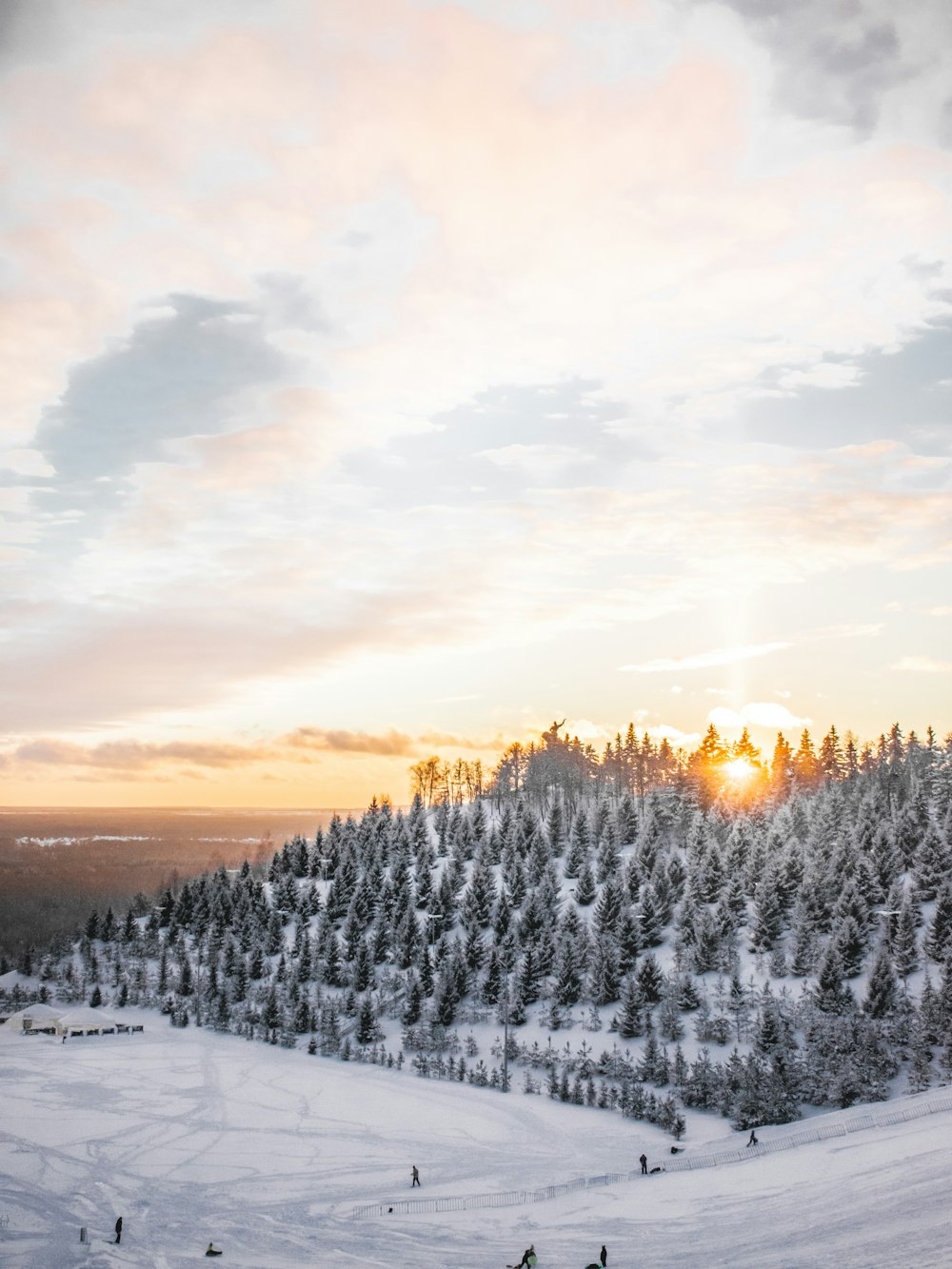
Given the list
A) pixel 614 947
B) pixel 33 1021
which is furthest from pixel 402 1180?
pixel 33 1021

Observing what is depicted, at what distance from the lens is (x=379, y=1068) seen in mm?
73500

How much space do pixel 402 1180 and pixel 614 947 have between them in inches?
1527

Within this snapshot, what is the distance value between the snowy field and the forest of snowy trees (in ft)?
20.9

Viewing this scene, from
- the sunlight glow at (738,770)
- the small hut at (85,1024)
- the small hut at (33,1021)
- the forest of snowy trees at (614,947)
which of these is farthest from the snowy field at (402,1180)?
the sunlight glow at (738,770)

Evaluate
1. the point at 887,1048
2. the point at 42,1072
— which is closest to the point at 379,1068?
the point at 42,1072

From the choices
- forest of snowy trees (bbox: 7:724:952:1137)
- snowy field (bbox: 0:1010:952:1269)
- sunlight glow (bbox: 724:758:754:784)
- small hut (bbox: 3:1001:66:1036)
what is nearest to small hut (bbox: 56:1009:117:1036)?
small hut (bbox: 3:1001:66:1036)

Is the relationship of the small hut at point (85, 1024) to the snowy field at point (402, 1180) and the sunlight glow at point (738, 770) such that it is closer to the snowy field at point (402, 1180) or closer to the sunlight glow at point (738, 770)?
the snowy field at point (402, 1180)

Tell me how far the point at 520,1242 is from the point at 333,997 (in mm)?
53669

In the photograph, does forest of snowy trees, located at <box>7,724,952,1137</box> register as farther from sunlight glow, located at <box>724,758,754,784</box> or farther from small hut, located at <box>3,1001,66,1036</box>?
small hut, located at <box>3,1001,66,1036</box>

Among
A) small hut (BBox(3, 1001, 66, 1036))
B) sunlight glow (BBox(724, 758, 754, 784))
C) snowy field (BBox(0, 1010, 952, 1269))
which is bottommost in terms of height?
small hut (BBox(3, 1001, 66, 1036))

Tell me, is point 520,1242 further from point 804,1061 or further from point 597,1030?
point 597,1030

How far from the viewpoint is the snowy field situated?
35000 millimetres

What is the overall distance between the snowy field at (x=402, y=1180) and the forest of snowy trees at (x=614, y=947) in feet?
20.9

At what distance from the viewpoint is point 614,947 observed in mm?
82188
